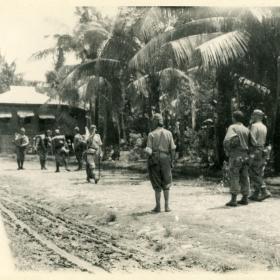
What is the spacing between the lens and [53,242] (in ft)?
23.9

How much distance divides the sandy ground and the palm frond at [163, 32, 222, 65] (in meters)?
3.37

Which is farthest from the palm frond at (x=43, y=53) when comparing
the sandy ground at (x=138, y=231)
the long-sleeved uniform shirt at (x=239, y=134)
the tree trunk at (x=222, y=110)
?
the long-sleeved uniform shirt at (x=239, y=134)

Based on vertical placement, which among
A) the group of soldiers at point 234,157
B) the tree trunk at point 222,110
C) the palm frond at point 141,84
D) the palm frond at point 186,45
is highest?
the palm frond at point 186,45

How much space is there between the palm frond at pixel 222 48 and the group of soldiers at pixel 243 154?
10.7ft

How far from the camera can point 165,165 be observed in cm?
854

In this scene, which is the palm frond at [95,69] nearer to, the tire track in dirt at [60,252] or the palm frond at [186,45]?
the palm frond at [186,45]

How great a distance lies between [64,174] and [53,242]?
32.3 feet

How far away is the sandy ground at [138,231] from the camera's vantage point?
610 centimetres

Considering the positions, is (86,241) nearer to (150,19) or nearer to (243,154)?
(243,154)

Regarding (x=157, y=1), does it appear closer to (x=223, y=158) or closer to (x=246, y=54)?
(x=246, y=54)

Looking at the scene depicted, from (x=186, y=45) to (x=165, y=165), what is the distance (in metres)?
6.00

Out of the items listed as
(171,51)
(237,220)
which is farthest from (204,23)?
(237,220)

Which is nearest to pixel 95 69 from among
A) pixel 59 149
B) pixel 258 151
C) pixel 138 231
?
pixel 59 149

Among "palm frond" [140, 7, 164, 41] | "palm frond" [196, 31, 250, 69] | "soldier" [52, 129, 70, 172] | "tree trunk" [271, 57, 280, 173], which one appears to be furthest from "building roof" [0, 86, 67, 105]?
"palm frond" [196, 31, 250, 69]
